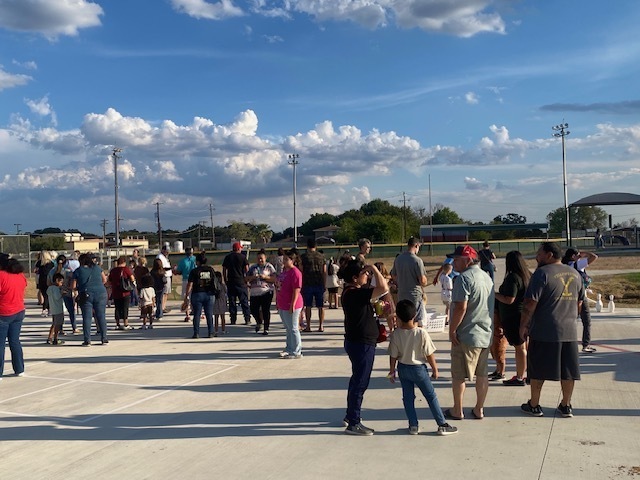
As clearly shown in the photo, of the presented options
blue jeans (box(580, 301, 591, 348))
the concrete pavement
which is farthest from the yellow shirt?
blue jeans (box(580, 301, 591, 348))

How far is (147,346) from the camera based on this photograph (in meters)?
11.7

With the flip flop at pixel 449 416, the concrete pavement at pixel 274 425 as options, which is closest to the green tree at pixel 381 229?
the concrete pavement at pixel 274 425

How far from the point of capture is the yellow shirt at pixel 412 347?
5770 millimetres

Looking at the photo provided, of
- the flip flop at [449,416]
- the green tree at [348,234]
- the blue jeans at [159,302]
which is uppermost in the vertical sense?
the green tree at [348,234]

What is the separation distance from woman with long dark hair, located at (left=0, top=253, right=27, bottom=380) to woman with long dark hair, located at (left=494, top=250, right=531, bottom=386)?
6683 millimetres

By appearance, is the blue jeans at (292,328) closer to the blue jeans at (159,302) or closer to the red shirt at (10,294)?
the red shirt at (10,294)

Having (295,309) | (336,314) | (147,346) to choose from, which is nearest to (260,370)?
(295,309)

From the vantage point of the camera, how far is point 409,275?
8.79m

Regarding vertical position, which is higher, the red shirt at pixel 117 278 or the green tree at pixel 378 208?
the green tree at pixel 378 208

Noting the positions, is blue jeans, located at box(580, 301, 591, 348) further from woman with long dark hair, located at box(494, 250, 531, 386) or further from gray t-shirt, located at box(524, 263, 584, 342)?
gray t-shirt, located at box(524, 263, 584, 342)

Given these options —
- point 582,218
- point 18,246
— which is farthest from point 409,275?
point 582,218

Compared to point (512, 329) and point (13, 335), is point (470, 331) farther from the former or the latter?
point (13, 335)

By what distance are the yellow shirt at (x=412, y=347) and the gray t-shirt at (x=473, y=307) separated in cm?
57

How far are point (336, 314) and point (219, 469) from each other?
10.8 metres
